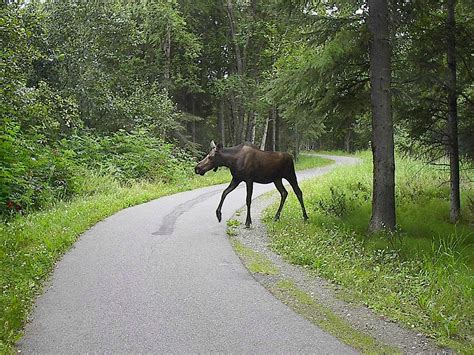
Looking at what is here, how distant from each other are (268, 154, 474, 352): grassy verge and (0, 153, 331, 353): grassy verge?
157 inches

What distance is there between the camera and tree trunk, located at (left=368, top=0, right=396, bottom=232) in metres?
9.85

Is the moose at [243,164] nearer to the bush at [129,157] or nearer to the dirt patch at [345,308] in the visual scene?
the dirt patch at [345,308]

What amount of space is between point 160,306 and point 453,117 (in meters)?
10.6

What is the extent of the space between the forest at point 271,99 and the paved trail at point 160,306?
Result: 452mm

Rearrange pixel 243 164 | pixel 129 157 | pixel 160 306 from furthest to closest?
pixel 129 157 → pixel 243 164 → pixel 160 306

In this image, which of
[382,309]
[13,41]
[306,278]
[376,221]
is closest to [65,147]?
[13,41]

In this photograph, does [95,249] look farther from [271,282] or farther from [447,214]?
[447,214]

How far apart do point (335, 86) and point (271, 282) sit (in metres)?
6.14

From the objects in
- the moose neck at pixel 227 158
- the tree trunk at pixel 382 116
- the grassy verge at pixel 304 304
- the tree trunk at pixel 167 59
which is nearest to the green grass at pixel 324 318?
the grassy verge at pixel 304 304

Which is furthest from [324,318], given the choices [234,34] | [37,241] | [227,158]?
[234,34]

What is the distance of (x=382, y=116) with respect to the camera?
9859 millimetres

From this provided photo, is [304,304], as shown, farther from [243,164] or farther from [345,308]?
[243,164]

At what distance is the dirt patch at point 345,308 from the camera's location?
459cm

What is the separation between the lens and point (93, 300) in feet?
19.0
